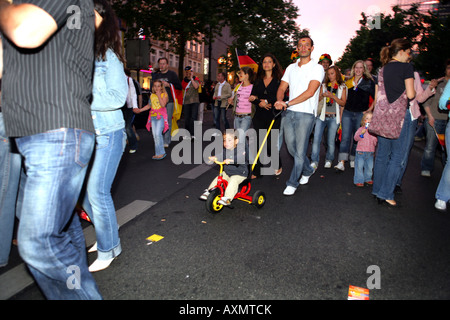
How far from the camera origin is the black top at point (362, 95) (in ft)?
20.2

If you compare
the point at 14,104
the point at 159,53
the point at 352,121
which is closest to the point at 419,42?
the point at 352,121

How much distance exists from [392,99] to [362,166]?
162 cm

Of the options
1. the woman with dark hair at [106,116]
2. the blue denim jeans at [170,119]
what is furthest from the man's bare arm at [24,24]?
the blue denim jeans at [170,119]

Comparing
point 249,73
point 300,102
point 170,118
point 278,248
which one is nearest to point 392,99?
point 300,102

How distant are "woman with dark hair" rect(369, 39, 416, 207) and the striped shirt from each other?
3.85 meters

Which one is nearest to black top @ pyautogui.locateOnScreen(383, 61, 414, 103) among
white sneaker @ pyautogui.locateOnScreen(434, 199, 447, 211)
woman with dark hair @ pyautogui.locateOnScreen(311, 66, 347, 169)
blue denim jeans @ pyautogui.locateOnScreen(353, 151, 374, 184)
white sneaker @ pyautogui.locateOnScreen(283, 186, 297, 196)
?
blue denim jeans @ pyautogui.locateOnScreen(353, 151, 374, 184)

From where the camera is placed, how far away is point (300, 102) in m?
4.59

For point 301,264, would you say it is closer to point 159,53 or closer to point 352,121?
point 352,121

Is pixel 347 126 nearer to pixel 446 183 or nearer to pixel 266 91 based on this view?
pixel 266 91

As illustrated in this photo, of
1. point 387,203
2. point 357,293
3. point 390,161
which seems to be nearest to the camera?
point 357,293

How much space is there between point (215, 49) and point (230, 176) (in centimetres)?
6381

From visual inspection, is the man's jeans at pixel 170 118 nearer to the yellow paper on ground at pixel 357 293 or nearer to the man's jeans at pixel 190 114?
the man's jeans at pixel 190 114

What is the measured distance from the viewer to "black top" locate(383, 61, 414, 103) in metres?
4.08
